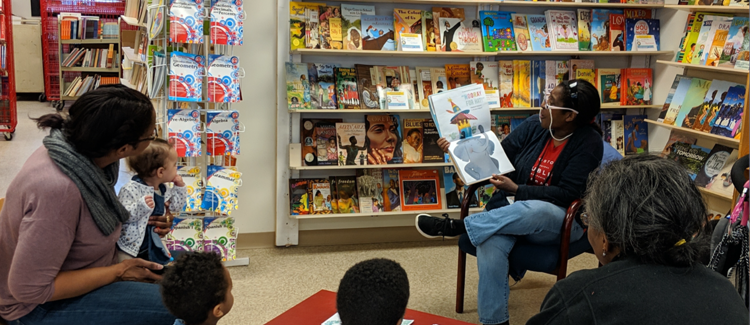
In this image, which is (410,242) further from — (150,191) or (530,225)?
(150,191)

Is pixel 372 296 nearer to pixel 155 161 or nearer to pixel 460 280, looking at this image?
pixel 155 161

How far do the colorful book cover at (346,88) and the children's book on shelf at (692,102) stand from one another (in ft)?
7.06

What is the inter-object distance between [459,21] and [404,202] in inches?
51.2

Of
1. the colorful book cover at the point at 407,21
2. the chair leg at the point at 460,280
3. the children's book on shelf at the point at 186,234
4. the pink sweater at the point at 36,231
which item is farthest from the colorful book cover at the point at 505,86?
the pink sweater at the point at 36,231

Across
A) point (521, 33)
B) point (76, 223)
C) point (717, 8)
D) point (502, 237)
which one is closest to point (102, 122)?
point (76, 223)

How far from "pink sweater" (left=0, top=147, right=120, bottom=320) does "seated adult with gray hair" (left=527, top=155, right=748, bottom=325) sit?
124 centimetres

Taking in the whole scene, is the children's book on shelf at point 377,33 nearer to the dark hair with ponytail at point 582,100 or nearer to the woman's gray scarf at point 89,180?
the dark hair with ponytail at point 582,100

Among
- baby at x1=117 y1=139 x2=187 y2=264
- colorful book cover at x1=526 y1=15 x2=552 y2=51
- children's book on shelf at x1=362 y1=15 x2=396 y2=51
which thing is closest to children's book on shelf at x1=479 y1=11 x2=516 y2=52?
colorful book cover at x1=526 y1=15 x2=552 y2=51

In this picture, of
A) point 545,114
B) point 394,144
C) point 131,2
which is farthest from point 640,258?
point 131,2

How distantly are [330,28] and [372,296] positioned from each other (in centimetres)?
267

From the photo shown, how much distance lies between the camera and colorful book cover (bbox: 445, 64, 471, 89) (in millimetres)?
4053

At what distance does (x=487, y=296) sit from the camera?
8.61 feet

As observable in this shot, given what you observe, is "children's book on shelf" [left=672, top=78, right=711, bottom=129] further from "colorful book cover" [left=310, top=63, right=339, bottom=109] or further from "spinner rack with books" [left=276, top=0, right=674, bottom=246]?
"colorful book cover" [left=310, top=63, right=339, bottom=109]

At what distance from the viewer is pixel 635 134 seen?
4359 mm
